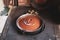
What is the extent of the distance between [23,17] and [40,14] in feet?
0.44

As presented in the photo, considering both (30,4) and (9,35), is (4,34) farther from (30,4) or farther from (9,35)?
(30,4)

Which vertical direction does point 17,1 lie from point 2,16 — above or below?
above

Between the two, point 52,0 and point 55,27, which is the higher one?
point 52,0

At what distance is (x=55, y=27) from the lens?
3.11 ft

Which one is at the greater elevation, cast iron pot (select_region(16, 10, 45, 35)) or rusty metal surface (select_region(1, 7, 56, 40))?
cast iron pot (select_region(16, 10, 45, 35))

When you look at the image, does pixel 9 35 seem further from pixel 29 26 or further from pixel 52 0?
pixel 52 0

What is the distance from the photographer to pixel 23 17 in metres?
0.99

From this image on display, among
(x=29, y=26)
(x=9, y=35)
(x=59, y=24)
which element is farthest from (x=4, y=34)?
(x=59, y=24)

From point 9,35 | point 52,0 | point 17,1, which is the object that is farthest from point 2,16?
point 52,0

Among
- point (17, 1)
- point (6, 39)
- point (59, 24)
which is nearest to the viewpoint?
point (6, 39)

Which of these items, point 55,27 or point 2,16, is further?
point 2,16

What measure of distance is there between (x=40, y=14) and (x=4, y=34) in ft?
1.01

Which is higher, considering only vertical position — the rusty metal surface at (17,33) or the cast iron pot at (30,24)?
the cast iron pot at (30,24)

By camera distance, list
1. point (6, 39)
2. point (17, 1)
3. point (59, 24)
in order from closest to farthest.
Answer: point (6, 39) → point (59, 24) → point (17, 1)
